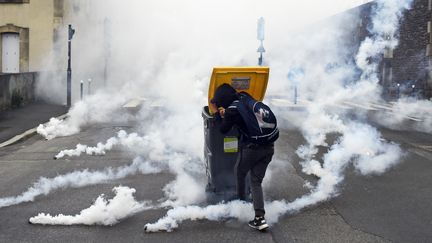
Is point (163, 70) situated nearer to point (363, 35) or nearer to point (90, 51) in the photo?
point (90, 51)

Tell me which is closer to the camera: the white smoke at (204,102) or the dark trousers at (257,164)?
the dark trousers at (257,164)

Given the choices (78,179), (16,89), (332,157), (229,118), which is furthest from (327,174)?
(16,89)

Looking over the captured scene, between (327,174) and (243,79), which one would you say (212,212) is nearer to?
(243,79)

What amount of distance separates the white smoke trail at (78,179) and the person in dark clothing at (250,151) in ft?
8.56

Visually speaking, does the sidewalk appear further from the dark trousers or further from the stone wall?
the dark trousers

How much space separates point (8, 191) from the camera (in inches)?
250

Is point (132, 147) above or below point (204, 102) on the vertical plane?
below

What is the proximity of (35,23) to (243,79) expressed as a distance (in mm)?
17827

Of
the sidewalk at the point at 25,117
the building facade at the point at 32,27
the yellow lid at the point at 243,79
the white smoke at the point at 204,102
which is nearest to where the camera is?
the yellow lid at the point at 243,79

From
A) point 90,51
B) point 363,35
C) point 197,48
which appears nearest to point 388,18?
point 363,35

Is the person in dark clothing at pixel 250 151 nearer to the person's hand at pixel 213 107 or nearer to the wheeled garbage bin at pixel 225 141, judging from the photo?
the person's hand at pixel 213 107

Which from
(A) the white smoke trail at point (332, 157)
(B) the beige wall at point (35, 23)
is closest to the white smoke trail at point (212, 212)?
(A) the white smoke trail at point (332, 157)

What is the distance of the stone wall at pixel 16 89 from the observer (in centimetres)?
1497

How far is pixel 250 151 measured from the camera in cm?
491
